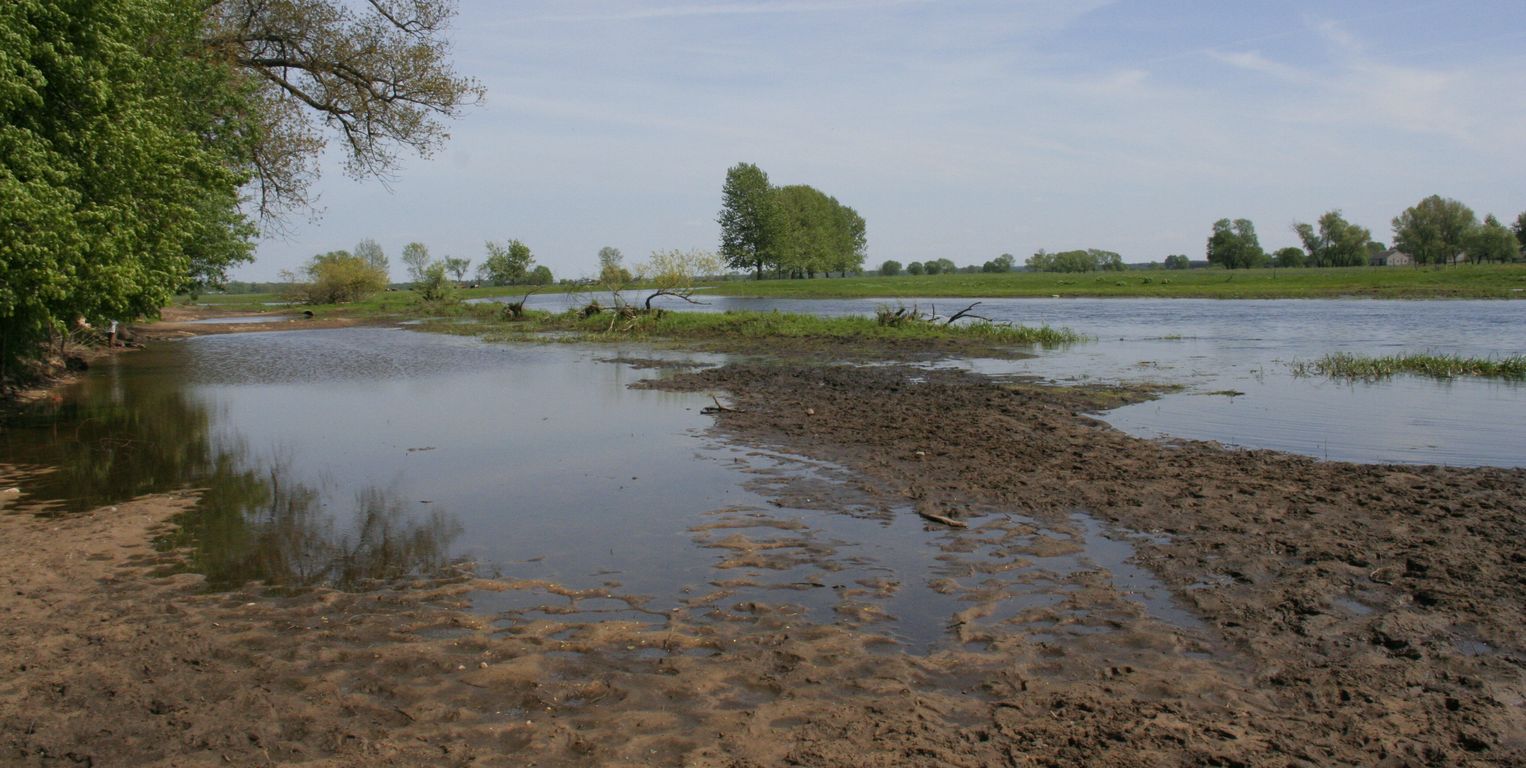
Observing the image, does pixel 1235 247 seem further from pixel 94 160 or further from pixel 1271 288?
pixel 94 160

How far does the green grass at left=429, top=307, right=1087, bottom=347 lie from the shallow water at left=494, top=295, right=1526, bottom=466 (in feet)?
9.09

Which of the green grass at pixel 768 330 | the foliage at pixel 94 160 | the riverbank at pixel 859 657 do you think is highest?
the foliage at pixel 94 160

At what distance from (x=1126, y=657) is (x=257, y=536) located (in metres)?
7.22

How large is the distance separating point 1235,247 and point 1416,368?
107 metres

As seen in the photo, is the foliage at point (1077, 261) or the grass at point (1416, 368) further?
the foliage at point (1077, 261)

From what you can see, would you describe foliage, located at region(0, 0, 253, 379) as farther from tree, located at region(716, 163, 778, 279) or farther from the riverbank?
tree, located at region(716, 163, 778, 279)

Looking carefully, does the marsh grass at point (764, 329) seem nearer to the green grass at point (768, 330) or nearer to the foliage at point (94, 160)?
the green grass at point (768, 330)

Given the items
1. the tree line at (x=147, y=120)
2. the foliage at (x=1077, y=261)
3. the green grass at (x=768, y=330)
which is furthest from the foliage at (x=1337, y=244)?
the tree line at (x=147, y=120)

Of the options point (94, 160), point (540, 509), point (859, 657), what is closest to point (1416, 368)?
point (540, 509)

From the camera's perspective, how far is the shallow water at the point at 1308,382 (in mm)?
12781

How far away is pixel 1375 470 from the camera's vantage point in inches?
409

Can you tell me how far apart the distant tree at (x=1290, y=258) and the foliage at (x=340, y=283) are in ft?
342

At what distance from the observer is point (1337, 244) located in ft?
379

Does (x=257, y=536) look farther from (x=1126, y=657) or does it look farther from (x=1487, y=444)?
(x=1487, y=444)
